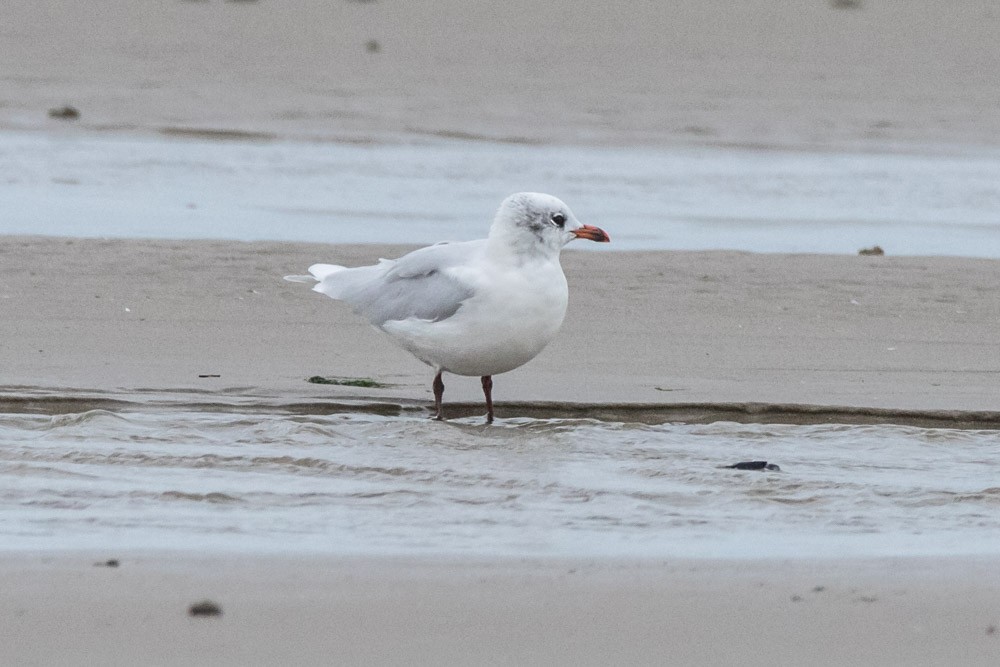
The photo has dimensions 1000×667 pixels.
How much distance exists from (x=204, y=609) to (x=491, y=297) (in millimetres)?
2587

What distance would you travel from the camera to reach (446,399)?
6.83 meters

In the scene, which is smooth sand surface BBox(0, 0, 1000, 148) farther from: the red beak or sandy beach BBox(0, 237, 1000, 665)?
the red beak

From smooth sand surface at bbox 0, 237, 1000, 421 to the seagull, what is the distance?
0.29m

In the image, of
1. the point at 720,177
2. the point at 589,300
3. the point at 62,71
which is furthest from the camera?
the point at 62,71

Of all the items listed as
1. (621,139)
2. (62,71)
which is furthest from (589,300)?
(62,71)

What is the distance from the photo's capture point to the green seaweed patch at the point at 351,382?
22.6 feet

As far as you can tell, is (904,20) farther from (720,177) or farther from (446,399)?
(446,399)

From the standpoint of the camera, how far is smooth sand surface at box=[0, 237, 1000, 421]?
268 inches

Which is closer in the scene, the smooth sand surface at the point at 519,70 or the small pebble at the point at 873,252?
the small pebble at the point at 873,252

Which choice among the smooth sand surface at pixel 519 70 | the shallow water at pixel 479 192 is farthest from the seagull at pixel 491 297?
the smooth sand surface at pixel 519 70

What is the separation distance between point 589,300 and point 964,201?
5329 mm

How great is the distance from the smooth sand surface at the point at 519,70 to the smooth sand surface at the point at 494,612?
11.0 m

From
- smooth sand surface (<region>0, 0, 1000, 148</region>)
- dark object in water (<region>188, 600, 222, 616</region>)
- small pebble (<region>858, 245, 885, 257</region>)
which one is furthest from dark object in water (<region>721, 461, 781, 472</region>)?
smooth sand surface (<region>0, 0, 1000, 148</region>)

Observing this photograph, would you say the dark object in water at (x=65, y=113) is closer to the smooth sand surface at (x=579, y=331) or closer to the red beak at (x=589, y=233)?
the smooth sand surface at (x=579, y=331)
